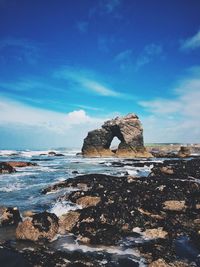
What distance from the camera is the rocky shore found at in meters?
8.05

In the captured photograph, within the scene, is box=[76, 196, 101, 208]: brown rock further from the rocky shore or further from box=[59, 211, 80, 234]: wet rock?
box=[59, 211, 80, 234]: wet rock

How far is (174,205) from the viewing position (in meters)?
13.2

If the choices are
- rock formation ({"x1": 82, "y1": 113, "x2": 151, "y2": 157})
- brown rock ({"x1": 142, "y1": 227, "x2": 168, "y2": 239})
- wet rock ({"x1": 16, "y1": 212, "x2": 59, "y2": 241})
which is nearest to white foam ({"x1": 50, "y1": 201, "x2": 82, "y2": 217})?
wet rock ({"x1": 16, "y1": 212, "x2": 59, "y2": 241})

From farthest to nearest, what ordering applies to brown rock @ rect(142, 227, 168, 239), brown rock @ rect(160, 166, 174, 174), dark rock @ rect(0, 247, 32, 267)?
1. brown rock @ rect(160, 166, 174, 174)
2. brown rock @ rect(142, 227, 168, 239)
3. dark rock @ rect(0, 247, 32, 267)

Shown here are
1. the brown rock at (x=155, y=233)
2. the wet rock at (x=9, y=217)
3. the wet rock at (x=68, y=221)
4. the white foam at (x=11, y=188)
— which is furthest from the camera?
the white foam at (x=11, y=188)

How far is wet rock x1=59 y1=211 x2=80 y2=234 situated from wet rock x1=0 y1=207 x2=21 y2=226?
1.70m

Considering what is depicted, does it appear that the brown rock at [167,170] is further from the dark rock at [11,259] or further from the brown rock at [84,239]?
the dark rock at [11,259]

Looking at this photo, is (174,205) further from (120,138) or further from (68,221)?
(120,138)

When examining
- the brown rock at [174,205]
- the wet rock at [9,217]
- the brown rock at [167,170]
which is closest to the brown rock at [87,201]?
the brown rock at [174,205]

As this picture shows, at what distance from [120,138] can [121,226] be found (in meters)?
46.8

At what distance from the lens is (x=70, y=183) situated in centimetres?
1938

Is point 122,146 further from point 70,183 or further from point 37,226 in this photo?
point 37,226

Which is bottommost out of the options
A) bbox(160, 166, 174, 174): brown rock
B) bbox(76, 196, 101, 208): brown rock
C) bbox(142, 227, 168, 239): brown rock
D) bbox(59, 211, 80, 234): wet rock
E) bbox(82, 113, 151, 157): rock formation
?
bbox(142, 227, 168, 239): brown rock

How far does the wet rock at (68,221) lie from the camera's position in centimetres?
1059
